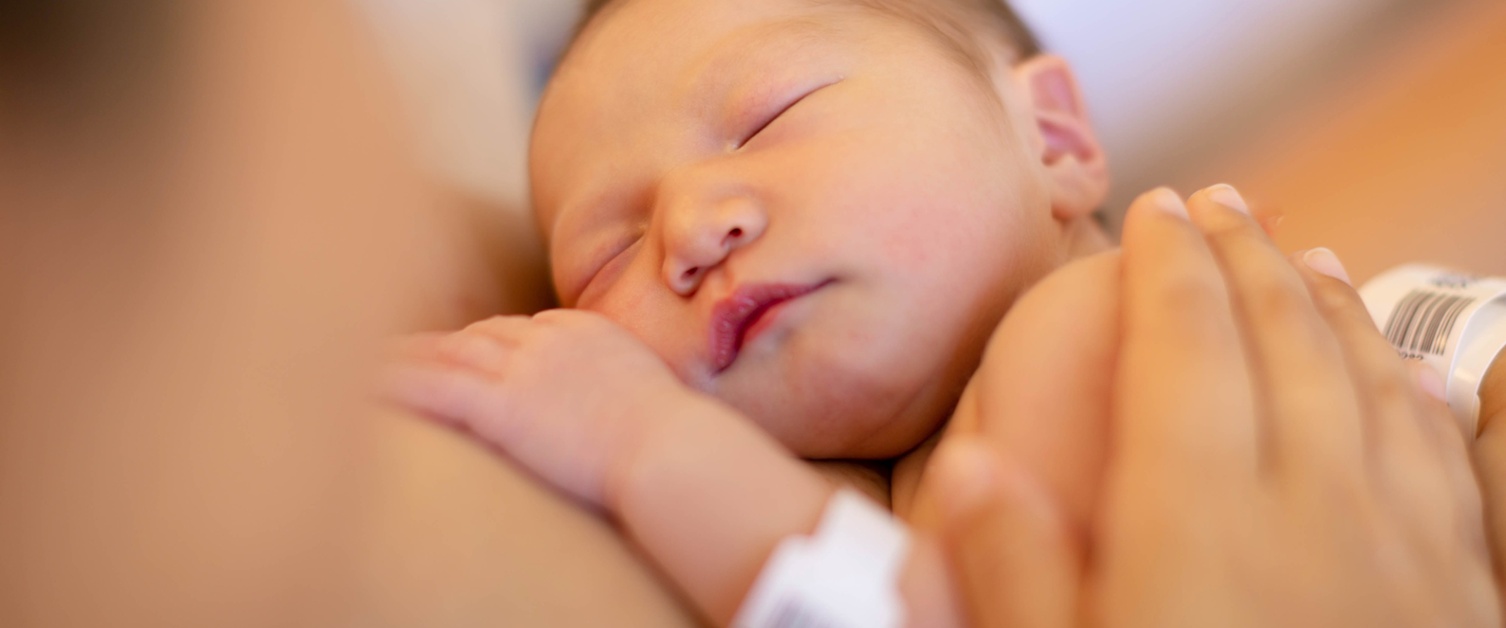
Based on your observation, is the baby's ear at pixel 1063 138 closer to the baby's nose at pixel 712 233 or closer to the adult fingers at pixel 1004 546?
the baby's nose at pixel 712 233

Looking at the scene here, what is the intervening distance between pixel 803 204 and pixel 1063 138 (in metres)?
0.51

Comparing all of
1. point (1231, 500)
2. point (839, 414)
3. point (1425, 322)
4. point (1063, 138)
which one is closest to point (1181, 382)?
point (1231, 500)

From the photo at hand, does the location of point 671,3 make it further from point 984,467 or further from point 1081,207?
point 984,467

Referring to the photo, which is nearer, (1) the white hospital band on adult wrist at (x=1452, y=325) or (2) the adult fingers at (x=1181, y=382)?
(2) the adult fingers at (x=1181, y=382)

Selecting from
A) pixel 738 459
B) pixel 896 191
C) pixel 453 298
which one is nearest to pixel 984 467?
pixel 738 459

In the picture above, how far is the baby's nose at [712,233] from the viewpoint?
76 centimetres

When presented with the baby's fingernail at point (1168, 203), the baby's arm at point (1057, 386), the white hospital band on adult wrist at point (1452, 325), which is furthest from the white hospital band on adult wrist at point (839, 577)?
the white hospital band on adult wrist at point (1452, 325)

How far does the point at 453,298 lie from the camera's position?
76cm

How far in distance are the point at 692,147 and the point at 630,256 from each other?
0.43 feet

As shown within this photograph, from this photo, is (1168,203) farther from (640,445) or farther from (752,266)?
(640,445)

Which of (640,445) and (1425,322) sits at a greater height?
(640,445)

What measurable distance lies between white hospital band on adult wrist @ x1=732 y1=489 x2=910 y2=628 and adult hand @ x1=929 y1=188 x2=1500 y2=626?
57mm

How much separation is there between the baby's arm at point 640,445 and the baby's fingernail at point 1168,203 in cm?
35

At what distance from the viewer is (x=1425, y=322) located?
35.3 inches
